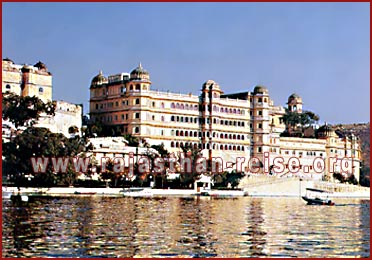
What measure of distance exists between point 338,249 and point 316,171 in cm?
7842

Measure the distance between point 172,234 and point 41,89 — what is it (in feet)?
165

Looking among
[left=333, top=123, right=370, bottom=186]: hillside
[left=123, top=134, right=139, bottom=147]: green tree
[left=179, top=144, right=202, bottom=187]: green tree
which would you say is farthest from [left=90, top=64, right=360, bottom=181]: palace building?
[left=333, top=123, right=370, bottom=186]: hillside

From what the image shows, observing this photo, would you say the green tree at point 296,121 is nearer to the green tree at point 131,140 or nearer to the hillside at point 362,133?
the hillside at point 362,133

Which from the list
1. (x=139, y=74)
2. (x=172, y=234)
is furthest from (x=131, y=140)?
(x=172, y=234)

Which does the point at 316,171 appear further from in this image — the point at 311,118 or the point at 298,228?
the point at 298,228

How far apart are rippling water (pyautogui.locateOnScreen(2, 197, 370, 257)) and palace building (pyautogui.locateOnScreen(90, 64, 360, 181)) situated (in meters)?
44.2

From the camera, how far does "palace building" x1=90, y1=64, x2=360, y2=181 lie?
8344cm

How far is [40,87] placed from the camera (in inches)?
2963

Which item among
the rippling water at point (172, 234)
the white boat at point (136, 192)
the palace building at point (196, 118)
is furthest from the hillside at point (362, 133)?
the rippling water at point (172, 234)

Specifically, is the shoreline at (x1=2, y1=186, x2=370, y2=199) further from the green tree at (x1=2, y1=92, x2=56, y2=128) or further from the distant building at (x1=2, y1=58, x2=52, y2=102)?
the distant building at (x1=2, y1=58, x2=52, y2=102)

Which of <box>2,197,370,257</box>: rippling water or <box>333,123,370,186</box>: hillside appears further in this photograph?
<box>333,123,370,186</box>: hillside

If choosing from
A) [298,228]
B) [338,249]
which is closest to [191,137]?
[298,228]

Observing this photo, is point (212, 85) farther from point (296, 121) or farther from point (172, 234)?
point (172, 234)

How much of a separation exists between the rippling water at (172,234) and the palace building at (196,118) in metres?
44.2
